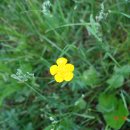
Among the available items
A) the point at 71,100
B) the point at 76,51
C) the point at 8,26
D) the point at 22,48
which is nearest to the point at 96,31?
the point at 76,51

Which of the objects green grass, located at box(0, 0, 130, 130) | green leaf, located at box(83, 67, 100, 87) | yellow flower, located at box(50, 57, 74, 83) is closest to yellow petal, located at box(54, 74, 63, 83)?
yellow flower, located at box(50, 57, 74, 83)

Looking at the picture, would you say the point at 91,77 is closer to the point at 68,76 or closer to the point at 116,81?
the point at 116,81

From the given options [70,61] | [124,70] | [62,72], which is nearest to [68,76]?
[62,72]

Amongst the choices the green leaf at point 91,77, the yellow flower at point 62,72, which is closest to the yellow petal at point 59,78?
the yellow flower at point 62,72

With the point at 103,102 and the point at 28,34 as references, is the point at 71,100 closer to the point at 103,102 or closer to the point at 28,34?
the point at 103,102

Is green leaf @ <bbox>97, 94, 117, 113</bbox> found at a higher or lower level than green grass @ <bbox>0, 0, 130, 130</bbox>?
lower

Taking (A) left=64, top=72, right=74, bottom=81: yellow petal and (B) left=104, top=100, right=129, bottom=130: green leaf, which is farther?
(B) left=104, top=100, right=129, bottom=130: green leaf

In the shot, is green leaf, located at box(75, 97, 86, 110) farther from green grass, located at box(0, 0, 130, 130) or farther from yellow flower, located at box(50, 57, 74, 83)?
yellow flower, located at box(50, 57, 74, 83)

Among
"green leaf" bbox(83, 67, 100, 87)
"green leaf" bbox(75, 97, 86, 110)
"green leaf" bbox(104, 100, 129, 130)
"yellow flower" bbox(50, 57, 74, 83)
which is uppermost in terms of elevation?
"green leaf" bbox(83, 67, 100, 87)
